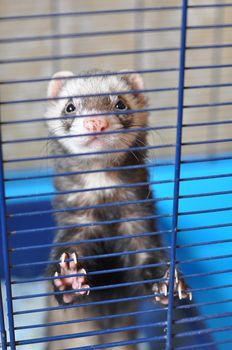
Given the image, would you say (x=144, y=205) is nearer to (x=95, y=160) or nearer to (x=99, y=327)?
(x=95, y=160)

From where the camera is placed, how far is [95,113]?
893mm

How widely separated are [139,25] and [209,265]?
1.20 metres

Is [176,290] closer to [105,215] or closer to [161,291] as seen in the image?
[161,291]

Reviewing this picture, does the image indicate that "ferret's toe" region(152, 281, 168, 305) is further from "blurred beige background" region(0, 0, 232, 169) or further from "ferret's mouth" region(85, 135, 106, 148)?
"blurred beige background" region(0, 0, 232, 169)

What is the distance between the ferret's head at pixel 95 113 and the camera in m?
0.97

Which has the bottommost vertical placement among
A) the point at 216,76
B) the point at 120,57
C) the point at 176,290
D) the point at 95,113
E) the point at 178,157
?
the point at 176,290

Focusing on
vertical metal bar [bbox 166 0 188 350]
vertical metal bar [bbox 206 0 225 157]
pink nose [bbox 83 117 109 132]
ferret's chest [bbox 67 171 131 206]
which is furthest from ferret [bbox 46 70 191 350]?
vertical metal bar [bbox 206 0 225 157]

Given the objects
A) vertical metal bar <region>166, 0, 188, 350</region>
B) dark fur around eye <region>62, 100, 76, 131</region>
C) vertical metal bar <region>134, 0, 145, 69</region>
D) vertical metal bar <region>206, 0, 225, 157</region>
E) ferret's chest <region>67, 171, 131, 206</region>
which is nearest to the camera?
vertical metal bar <region>166, 0, 188, 350</region>

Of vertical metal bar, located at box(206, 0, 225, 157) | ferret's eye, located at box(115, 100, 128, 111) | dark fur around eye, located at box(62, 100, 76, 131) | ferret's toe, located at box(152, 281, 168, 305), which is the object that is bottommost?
ferret's toe, located at box(152, 281, 168, 305)

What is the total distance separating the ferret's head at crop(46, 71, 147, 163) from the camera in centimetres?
97

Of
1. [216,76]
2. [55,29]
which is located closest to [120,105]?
[216,76]

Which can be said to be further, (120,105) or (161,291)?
(120,105)

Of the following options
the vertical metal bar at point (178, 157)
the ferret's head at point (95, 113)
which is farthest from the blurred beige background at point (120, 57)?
the vertical metal bar at point (178, 157)

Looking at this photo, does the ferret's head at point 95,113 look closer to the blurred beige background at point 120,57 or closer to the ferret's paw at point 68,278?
the ferret's paw at point 68,278
